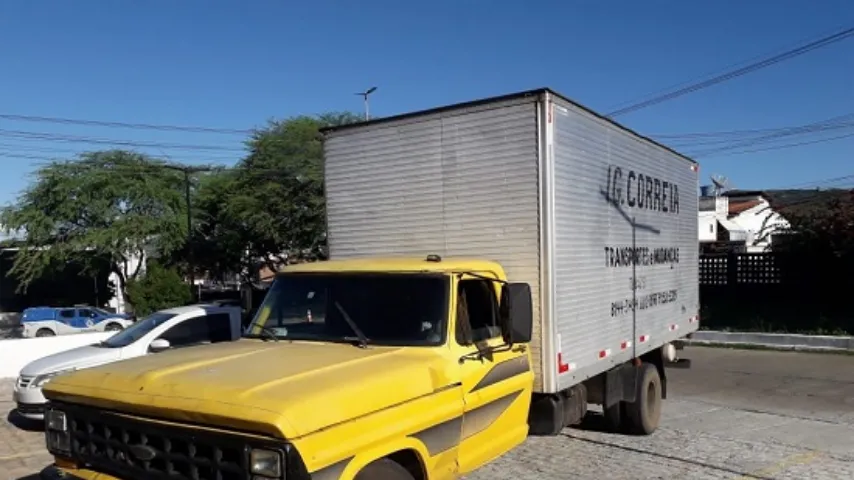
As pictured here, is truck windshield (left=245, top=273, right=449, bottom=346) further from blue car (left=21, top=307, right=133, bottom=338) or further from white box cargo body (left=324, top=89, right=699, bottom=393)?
blue car (left=21, top=307, right=133, bottom=338)

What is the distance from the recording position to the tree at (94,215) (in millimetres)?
38000

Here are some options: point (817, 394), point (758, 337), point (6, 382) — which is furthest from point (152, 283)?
point (817, 394)

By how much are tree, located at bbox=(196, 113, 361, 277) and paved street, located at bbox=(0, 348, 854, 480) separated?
23.3m

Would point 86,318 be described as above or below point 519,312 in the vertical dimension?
below

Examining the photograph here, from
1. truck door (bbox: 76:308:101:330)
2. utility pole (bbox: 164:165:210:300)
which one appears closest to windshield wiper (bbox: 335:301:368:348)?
truck door (bbox: 76:308:101:330)

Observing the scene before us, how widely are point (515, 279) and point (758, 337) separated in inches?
516

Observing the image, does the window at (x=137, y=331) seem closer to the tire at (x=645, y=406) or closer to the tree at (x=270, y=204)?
the tire at (x=645, y=406)

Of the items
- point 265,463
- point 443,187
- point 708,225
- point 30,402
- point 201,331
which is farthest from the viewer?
point 708,225

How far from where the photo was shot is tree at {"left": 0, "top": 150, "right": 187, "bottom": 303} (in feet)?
125

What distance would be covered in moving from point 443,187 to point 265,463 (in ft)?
12.0

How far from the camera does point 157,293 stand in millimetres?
28172

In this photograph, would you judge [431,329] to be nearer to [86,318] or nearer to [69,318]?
[69,318]

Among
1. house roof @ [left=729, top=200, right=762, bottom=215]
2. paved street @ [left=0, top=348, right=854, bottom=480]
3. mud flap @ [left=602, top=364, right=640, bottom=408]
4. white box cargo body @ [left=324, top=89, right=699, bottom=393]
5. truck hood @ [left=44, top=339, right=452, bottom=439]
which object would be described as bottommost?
paved street @ [left=0, top=348, right=854, bottom=480]

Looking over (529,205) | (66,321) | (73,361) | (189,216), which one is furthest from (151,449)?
(189,216)
